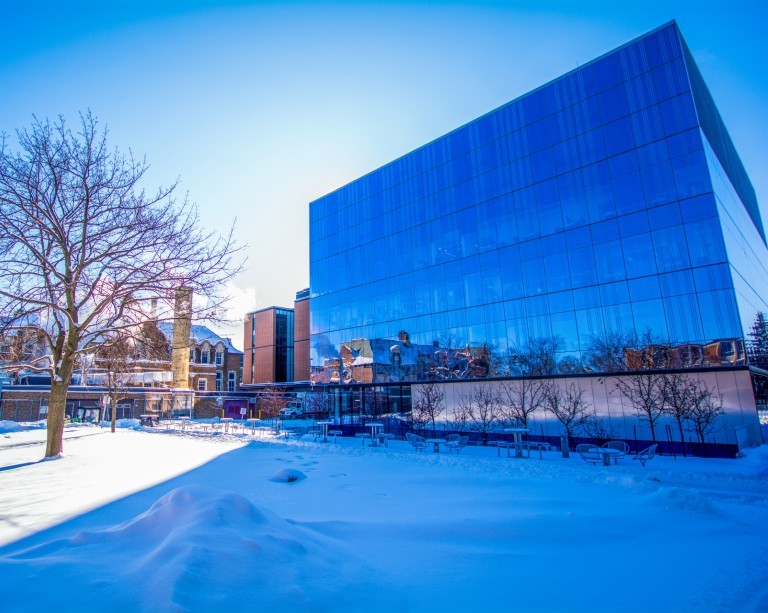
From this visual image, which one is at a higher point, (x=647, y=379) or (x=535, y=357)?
(x=535, y=357)

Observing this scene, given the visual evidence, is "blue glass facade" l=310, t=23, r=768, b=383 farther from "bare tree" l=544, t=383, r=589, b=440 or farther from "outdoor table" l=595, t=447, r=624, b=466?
"outdoor table" l=595, t=447, r=624, b=466

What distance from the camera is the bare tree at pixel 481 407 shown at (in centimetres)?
3184

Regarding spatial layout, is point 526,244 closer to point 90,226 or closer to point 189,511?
point 90,226

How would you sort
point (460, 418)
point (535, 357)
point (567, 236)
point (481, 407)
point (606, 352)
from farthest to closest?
point (460, 418) < point (481, 407) < point (535, 357) < point (567, 236) < point (606, 352)

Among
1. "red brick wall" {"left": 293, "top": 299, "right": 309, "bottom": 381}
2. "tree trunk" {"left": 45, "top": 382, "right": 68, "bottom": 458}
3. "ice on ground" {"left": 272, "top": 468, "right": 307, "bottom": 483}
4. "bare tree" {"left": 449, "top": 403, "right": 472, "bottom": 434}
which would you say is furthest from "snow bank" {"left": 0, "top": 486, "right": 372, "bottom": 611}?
"red brick wall" {"left": 293, "top": 299, "right": 309, "bottom": 381}

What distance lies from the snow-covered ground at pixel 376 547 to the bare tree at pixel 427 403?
24.4m

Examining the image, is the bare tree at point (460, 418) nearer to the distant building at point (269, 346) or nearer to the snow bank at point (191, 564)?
the snow bank at point (191, 564)

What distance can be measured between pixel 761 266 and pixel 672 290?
672 inches

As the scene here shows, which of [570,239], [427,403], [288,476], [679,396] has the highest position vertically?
[570,239]

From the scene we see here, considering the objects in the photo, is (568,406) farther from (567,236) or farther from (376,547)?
(376,547)

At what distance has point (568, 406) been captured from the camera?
28.5 meters

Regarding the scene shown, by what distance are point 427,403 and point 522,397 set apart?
8720mm

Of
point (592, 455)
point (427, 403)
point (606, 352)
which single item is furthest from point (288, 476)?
point (427, 403)

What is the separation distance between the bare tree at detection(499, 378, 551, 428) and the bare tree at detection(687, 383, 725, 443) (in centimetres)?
830
